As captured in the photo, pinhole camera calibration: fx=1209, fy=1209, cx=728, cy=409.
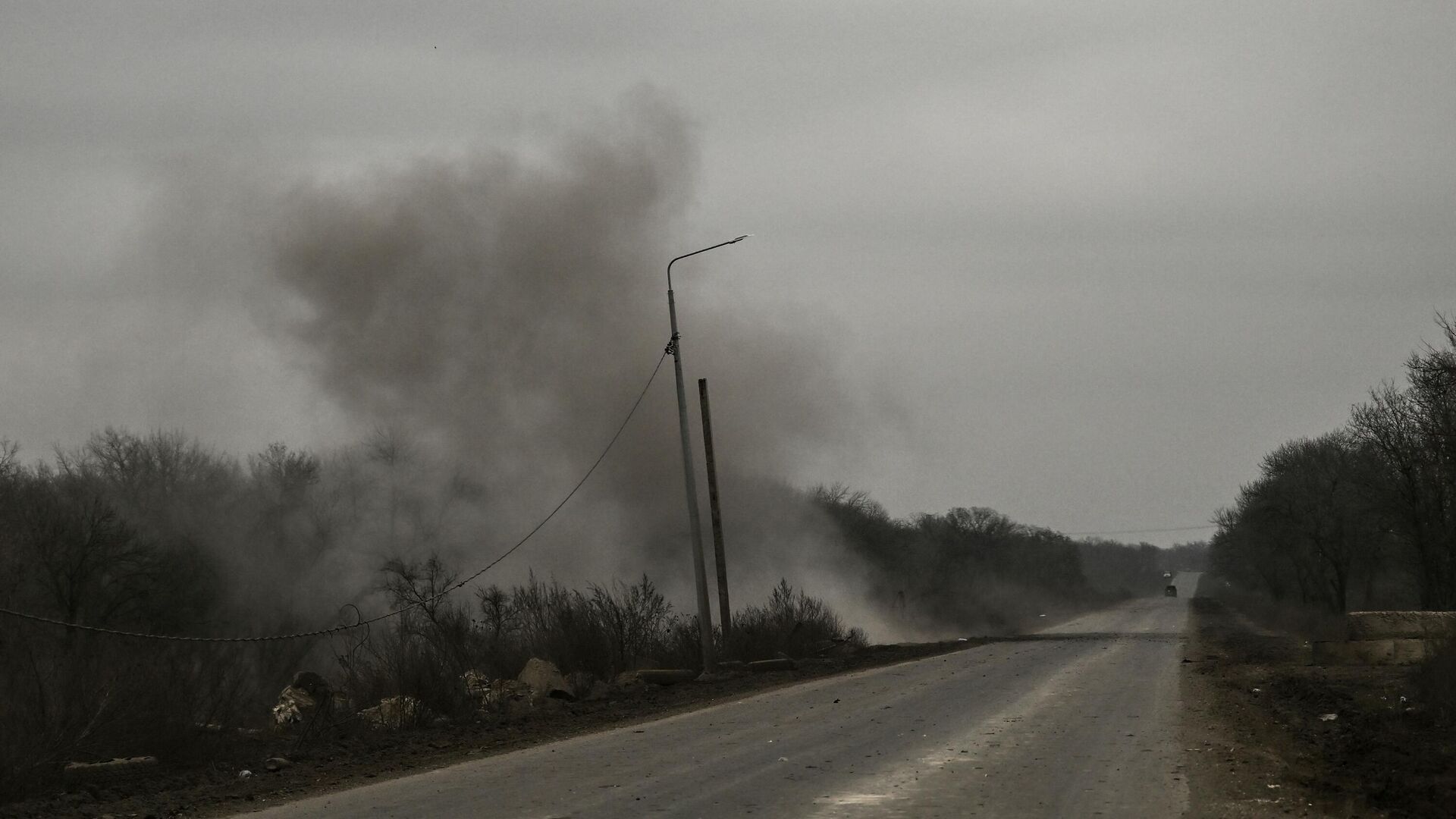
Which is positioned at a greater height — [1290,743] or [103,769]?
[103,769]

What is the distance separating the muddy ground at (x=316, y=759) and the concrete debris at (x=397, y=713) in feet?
1.41

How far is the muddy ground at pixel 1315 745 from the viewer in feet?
26.7

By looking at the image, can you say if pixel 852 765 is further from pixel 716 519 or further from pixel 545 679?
pixel 716 519

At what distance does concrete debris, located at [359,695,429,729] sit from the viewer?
15.7 metres

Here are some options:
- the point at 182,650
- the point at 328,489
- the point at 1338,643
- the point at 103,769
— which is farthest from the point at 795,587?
the point at 103,769

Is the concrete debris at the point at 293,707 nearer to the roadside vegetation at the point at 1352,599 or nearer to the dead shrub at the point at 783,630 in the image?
the dead shrub at the point at 783,630

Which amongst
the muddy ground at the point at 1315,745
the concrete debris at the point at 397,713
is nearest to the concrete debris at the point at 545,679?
the concrete debris at the point at 397,713

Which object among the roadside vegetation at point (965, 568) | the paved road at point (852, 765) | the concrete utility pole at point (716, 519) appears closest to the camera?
the paved road at point (852, 765)

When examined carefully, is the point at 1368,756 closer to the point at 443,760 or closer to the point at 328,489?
the point at 443,760

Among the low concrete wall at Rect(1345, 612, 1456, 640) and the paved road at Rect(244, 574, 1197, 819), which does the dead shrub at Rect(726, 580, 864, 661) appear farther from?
the low concrete wall at Rect(1345, 612, 1456, 640)

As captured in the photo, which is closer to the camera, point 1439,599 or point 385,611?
point 1439,599

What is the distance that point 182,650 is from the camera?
604 inches

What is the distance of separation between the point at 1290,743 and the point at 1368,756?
122 centimetres

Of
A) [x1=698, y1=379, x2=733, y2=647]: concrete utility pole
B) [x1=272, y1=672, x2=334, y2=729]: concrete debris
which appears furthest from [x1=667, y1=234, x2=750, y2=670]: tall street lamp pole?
[x1=272, y1=672, x2=334, y2=729]: concrete debris
